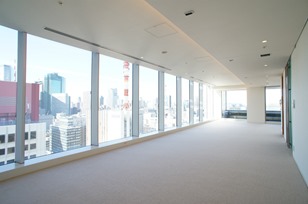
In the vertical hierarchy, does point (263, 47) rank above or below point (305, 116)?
above

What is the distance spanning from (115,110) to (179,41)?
3.33 m

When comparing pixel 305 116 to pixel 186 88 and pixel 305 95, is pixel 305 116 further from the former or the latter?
pixel 186 88

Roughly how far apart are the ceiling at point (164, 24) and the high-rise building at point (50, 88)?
97cm

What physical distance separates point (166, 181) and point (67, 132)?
3210mm

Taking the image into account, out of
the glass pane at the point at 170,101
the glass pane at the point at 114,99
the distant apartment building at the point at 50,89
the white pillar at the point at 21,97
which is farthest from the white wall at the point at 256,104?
the white pillar at the point at 21,97

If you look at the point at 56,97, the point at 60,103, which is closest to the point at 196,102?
the point at 60,103

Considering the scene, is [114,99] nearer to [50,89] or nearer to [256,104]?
[50,89]

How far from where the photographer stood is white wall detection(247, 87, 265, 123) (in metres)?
13.3

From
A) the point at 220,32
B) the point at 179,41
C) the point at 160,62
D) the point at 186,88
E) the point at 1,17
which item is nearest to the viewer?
the point at 1,17

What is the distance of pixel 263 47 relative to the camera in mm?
4598

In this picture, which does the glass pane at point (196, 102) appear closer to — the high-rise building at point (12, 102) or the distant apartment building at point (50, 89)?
the distant apartment building at point (50, 89)

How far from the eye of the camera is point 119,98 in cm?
637

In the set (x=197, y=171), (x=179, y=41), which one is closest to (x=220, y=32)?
(x=179, y=41)

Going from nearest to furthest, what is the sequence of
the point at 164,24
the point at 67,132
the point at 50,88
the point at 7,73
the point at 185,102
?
the point at 164,24 → the point at 7,73 → the point at 50,88 → the point at 67,132 → the point at 185,102
